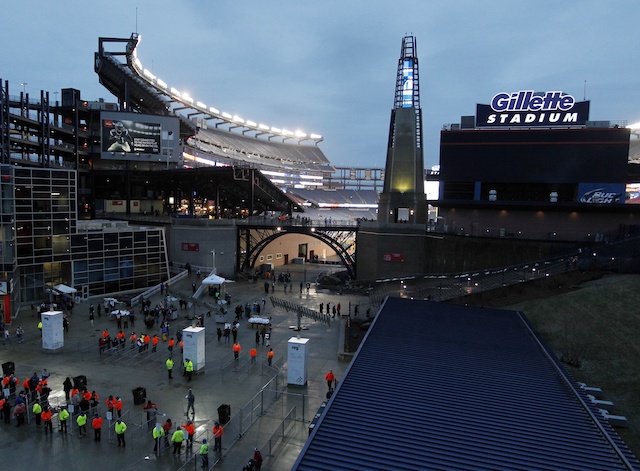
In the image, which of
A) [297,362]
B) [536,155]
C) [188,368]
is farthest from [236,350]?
[536,155]

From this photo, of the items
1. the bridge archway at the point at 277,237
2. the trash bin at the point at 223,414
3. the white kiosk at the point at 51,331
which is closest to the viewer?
the trash bin at the point at 223,414

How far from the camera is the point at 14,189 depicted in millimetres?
32188

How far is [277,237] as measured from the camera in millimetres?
51562

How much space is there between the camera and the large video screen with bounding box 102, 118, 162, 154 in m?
62.8

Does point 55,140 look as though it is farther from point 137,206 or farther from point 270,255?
point 270,255

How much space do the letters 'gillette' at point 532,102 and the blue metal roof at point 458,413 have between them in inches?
1188

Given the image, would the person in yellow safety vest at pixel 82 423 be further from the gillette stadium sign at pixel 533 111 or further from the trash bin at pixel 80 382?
the gillette stadium sign at pixel 533 111

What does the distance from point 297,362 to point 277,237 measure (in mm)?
32737

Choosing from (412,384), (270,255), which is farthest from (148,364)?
(270,255)

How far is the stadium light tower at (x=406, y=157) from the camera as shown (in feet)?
142

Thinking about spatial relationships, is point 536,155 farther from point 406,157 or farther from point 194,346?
point 194,346

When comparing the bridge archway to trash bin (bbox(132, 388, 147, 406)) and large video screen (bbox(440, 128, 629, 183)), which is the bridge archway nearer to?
large video screen (bbox(440, 128, 629, 183))

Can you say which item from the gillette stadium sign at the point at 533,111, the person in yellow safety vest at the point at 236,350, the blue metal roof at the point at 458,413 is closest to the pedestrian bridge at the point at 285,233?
the gillette stadium sign at the point at 533,111

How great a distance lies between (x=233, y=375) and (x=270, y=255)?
36.9 metres
